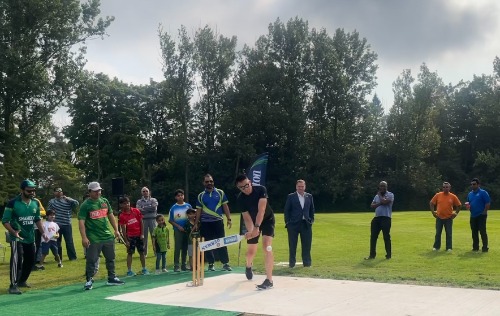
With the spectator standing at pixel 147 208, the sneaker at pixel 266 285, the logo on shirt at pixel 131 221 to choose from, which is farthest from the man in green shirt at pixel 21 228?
the spectator standing at pixel 147 208

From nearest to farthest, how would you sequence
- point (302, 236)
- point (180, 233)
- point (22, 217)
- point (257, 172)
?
point (22, 217)
point (180, 233)
point (302, 236)
point (257, 172)

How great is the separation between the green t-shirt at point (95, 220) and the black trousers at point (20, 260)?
44.8 inches

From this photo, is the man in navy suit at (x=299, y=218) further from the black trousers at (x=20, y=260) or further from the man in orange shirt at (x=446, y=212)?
the black trousers at (x=20, y=260)

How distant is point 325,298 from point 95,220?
13.8 feet

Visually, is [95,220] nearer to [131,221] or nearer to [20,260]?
Answer: [20,260]

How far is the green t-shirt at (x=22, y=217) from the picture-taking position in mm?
9898

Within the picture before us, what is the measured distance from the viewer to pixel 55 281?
1135cm

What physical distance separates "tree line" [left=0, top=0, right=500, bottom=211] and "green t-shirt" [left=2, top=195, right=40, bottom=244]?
38.3 m

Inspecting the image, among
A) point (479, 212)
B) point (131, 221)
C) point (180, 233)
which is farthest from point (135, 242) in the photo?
point (479, 212)

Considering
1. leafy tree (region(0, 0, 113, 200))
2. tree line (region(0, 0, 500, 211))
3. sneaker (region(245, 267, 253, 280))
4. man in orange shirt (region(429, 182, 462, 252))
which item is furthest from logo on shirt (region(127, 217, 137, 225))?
tree line (region(0, 0, 500, 211))

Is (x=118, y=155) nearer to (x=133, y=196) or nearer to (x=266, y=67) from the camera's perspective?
(x=133, y=196)

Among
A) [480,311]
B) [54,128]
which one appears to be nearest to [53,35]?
[54,128]

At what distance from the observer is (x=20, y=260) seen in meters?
Result: 10.0

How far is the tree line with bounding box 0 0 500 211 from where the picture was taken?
52438 mm
